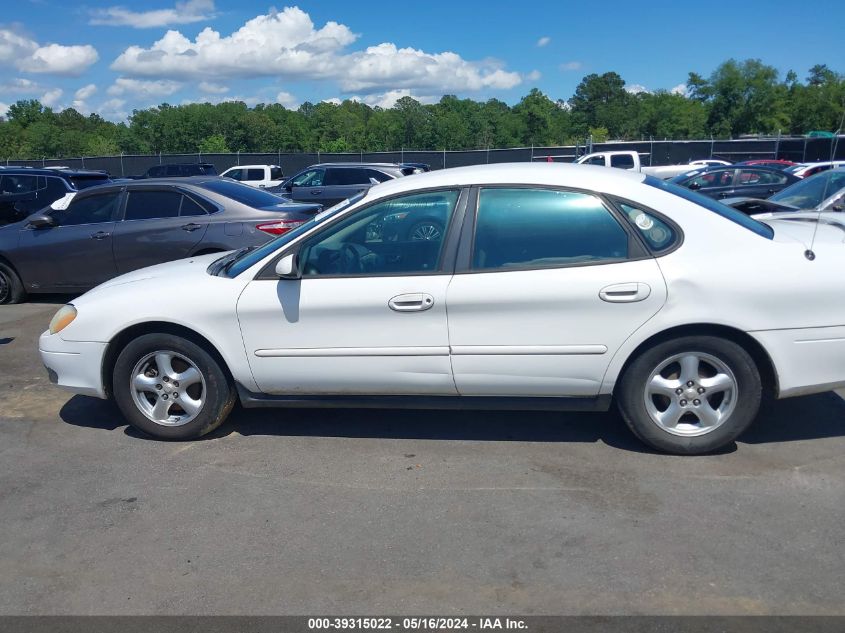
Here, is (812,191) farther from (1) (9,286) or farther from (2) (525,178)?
(1) (9,286)

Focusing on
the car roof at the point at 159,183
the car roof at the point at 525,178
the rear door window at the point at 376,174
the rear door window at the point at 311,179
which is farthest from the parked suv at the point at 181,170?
the car roof at the point at 525,178

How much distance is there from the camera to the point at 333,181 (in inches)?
781

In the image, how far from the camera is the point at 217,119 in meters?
62.0

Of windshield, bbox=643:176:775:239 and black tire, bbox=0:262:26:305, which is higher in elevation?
windshield, bbox=643:176:775:239

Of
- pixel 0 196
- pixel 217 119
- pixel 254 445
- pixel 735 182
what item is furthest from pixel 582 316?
pixel 217 119

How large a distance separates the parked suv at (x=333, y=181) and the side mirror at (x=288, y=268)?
14.3 metres

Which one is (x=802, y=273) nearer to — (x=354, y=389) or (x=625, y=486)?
(x=625, y=486)

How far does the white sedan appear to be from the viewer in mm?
4398

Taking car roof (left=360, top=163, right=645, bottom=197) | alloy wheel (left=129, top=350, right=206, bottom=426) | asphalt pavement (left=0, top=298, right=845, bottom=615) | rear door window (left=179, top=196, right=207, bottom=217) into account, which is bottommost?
asphalt pavement (left=0, top=298, right=845, bottom=615)

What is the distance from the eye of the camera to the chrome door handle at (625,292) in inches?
172

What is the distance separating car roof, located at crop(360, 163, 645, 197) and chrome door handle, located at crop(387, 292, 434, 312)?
687 mm

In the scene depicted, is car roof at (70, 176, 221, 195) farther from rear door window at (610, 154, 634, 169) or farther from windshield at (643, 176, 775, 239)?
rear door window at (610, 154, 634, 169)

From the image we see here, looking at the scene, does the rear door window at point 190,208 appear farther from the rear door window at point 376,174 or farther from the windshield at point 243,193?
the rear door window at point 376,174

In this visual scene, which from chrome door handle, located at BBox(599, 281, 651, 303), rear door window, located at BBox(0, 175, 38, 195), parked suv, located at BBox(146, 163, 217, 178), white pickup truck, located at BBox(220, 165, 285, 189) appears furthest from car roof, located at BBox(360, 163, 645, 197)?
parked suv, located at BBox(146, 163, 217, 178)
